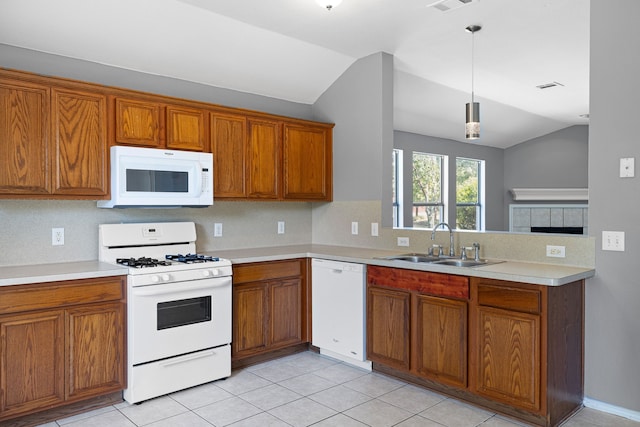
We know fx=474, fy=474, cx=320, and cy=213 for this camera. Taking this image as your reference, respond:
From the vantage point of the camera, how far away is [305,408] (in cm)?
302

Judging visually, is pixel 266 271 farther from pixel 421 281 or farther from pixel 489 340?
pixel 489 340

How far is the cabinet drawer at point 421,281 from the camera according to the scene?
3.02 metres

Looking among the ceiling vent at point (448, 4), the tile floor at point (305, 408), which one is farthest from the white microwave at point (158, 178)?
the ceiling vent at point (448, 4)

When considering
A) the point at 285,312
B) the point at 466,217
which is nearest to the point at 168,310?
the point at 285,312

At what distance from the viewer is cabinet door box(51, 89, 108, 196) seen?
304 centimetres

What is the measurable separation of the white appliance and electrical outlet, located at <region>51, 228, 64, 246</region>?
249mm

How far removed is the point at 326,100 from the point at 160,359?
2874mm

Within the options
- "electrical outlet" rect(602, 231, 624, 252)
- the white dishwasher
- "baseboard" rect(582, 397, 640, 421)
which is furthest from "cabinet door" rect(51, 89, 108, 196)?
"baseboard" rect(582, 397, 640, 421)

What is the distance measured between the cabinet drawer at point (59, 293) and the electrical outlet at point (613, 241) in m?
3.03

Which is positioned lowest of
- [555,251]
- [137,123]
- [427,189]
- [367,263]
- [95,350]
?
[95,350]

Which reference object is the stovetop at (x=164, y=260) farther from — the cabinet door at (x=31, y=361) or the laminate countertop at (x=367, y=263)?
the cabinet door at (x=31, y=361)

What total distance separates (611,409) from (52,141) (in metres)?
3.88

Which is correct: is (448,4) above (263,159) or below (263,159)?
above

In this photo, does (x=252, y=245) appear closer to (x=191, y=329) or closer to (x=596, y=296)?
(x=191, y=329)
